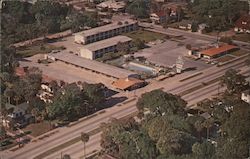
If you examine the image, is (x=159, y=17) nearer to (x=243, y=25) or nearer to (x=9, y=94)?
(x=243, y=25)

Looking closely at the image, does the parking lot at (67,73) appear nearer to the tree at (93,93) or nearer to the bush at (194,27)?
the tree at (93,93)

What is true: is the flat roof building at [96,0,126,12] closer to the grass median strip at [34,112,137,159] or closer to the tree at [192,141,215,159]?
the grass median strip at [34,112,137,159]

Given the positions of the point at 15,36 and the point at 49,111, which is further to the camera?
the point at 15,36

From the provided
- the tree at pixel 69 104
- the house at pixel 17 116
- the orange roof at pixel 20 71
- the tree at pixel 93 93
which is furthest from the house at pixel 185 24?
the house at pixel 17 116

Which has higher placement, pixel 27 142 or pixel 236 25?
pixel 236 25

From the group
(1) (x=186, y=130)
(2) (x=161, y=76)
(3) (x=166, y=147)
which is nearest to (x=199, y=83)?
(2) (x=161, y=76)

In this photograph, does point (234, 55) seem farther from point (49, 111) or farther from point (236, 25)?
point (49, 111)

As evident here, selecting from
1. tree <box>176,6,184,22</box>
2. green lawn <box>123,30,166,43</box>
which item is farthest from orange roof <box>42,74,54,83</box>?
tree <box>176,6,184,22</box>
